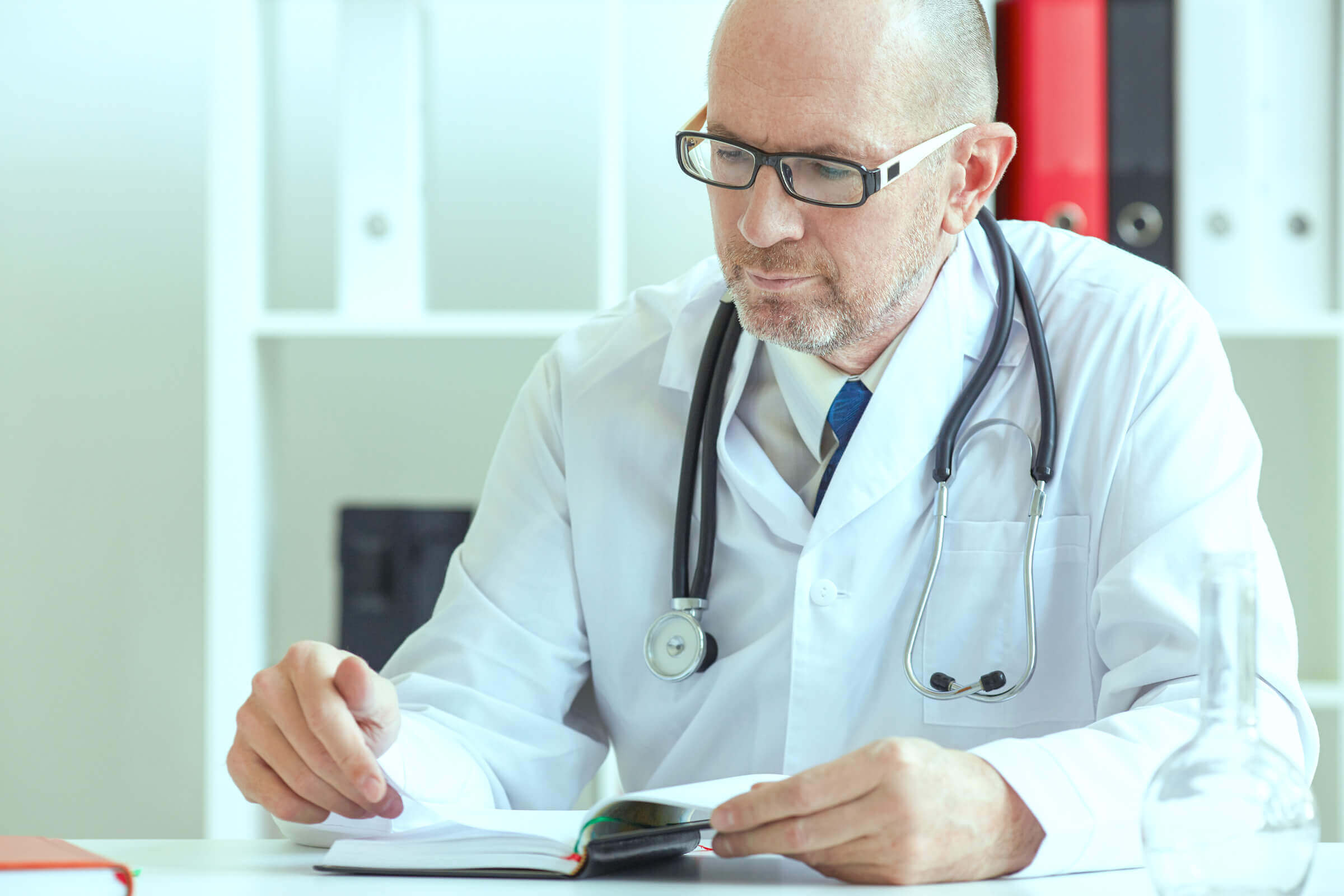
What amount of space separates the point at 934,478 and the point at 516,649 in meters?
0.43

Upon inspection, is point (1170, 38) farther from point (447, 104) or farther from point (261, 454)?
point (261, 454)

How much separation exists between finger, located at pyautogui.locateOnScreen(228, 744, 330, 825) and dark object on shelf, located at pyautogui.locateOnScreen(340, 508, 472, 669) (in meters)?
0.88

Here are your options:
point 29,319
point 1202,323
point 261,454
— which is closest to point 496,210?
point 261,454

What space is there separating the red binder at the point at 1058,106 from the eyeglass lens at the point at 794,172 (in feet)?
2.18

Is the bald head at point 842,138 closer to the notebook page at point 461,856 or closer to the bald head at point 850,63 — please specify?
the bald head at point 850,63

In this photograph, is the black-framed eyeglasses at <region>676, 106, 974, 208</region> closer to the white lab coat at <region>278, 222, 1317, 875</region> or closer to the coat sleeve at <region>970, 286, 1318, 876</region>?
the white lab coat at <region>278, 222, 1317, 875</region>

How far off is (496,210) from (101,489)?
81 cm

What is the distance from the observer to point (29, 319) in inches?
87.8

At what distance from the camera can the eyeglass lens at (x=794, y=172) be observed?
1.19m

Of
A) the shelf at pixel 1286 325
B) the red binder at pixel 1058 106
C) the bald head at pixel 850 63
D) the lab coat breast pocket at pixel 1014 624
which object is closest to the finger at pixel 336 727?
the lab coat breast pocket at pixel 1014 624

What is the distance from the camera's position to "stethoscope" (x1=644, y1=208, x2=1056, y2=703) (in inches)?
45.3

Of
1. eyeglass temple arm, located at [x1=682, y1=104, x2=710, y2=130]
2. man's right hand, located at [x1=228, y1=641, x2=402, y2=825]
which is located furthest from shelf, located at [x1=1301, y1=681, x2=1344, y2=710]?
man's right hand, located at [x1=228, y1=641, x2=402, y2=825]

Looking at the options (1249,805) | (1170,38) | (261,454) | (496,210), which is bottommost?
(1249,805)

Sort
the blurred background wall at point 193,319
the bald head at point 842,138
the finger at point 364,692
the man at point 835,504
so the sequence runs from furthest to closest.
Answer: the blurred background wall at point 193,319, the bald head at point 842,138, the man at point 835,504, the finger at point 364,692
